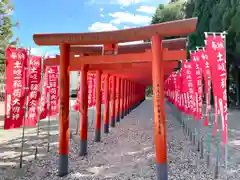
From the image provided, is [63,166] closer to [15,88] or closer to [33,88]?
[15,88]

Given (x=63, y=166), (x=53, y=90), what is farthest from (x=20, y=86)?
(x=53, y=90)

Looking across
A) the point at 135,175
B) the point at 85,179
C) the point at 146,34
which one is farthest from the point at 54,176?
the point at 146,34

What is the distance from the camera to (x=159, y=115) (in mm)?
4359

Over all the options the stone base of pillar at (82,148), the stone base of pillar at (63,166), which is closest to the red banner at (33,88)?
the stone base of pillar at (82,148)

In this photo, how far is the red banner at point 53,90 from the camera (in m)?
8.74

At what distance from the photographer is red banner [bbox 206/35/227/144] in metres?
4.42

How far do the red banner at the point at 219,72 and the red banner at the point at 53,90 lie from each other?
5.66 metres

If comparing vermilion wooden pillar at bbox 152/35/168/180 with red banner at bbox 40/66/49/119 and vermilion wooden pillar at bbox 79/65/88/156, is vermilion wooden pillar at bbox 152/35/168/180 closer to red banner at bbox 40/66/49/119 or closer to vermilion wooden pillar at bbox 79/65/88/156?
vermilion wooden pillar at bbox 79/65/88/156

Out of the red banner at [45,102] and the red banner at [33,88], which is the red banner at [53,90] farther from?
the red banner at [33,88]

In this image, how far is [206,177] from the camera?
4844 millimetres

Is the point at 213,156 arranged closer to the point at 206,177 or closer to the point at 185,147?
the point at 185,147

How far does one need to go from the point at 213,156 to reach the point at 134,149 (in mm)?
2019

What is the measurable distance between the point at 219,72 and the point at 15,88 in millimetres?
4179

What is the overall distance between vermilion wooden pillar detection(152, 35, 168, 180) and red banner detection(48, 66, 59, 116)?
16.9ft
